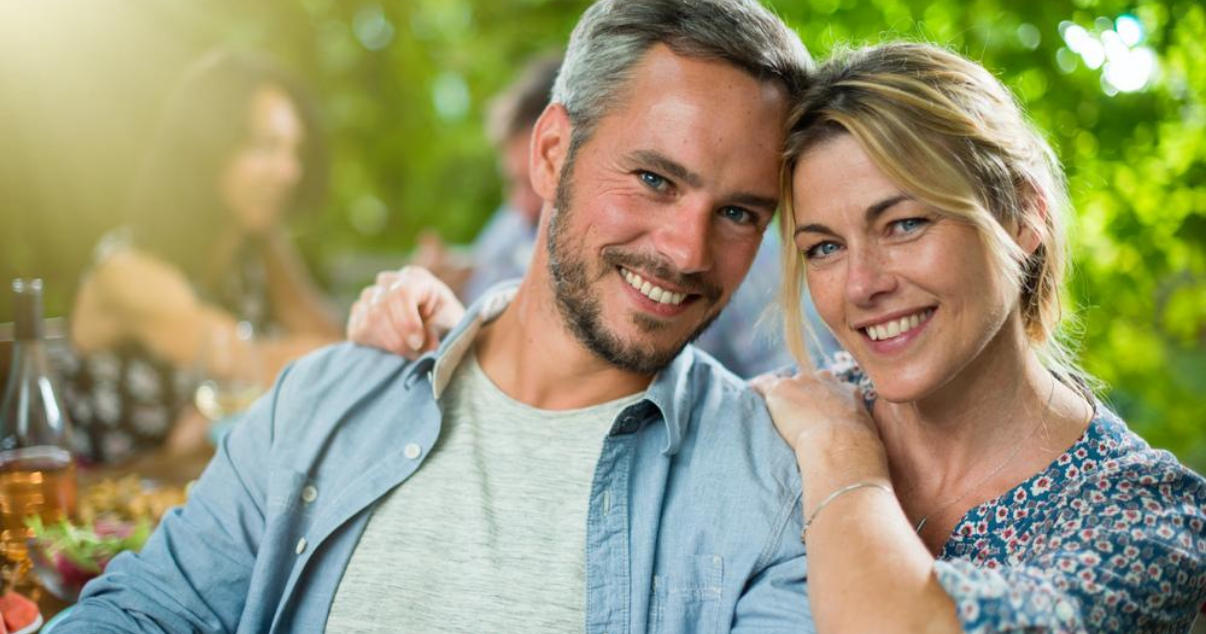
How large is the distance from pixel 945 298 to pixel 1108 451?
0.31 m

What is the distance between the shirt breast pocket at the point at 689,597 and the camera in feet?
4.93

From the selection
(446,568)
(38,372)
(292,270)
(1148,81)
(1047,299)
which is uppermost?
(1148,81)

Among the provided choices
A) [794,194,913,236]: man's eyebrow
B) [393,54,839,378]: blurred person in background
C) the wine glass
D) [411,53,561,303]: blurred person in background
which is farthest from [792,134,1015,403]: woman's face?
[411,53,561,303]: blurred person in background

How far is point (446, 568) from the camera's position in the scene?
1.58m

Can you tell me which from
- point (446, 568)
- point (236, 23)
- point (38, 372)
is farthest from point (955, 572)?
point (236, 23)

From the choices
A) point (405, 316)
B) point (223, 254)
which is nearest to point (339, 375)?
point (405, 316)

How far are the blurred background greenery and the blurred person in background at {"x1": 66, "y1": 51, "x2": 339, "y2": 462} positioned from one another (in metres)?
0.58

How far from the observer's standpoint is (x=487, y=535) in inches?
62.8

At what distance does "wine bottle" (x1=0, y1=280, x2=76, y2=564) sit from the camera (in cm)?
173

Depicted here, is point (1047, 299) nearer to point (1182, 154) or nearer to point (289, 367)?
point (1182, 154)

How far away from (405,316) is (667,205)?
50cm

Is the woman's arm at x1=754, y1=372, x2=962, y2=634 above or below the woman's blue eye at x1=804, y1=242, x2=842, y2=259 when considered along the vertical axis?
below

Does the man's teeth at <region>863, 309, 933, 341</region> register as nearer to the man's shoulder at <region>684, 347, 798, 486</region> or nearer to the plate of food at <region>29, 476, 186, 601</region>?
the man's shoulder at <region>684, 347, 798, 486</region>

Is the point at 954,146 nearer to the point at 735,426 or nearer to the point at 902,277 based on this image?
the point at 902,277
